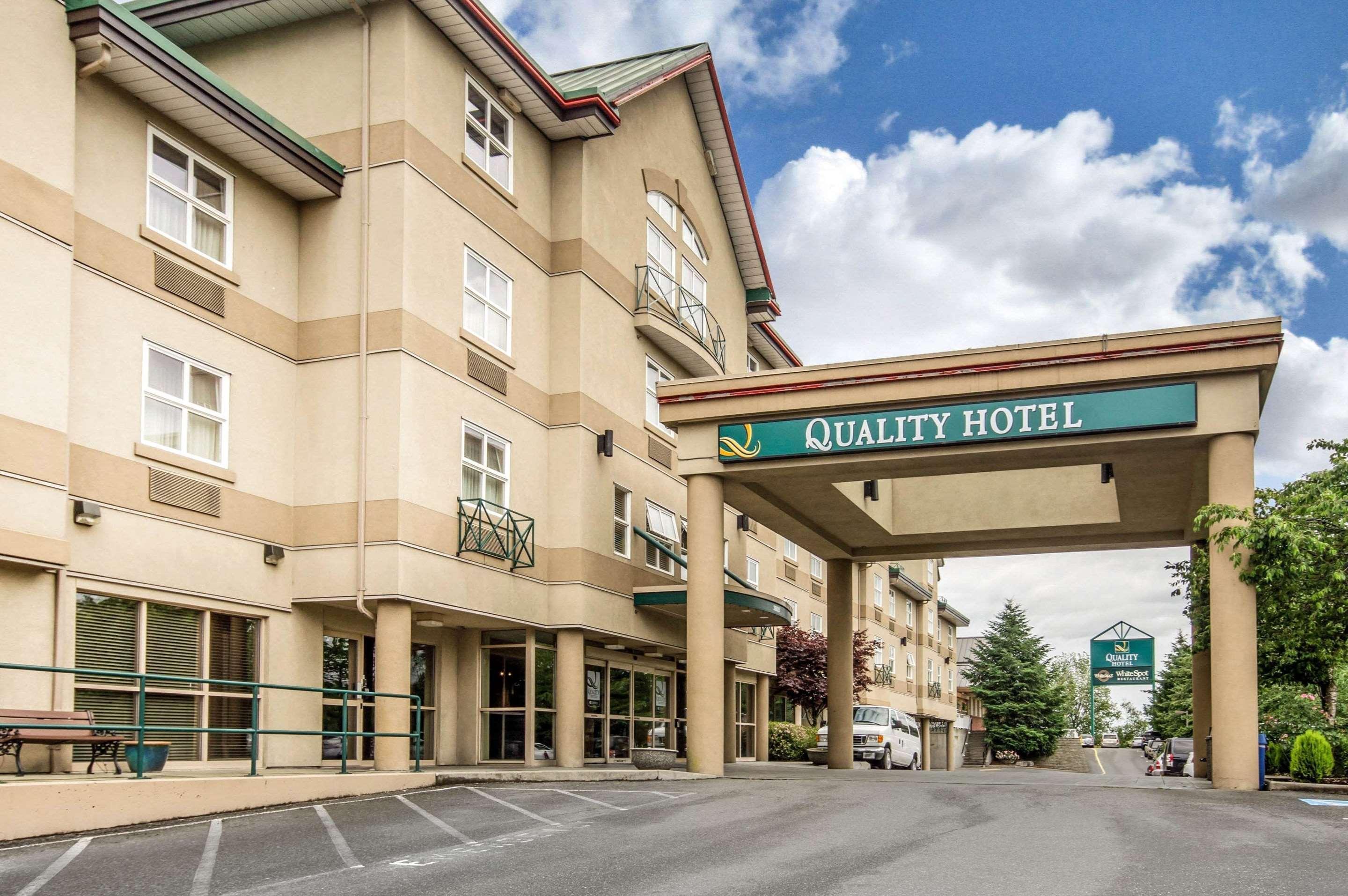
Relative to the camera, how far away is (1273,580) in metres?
19.0

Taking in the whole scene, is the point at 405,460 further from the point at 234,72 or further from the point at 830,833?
the point at 830,833

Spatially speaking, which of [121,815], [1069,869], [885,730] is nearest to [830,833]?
[1069,869]

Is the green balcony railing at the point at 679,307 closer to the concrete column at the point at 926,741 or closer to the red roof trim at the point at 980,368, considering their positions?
the red roof trim at the point at 980,368

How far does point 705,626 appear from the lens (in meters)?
22.9

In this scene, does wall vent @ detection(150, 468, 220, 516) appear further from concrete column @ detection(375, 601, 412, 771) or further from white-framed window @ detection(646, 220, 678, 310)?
white-framed window @ detection(646, 220, 678, 310)

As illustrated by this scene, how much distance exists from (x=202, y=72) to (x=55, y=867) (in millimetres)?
11588

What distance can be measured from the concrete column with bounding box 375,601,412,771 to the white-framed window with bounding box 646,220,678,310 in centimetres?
1121

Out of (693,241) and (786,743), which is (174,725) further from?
(786,743)

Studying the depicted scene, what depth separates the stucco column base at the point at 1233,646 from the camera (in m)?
19.3

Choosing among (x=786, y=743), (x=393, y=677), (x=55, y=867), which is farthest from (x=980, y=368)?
(x=786, y=743)

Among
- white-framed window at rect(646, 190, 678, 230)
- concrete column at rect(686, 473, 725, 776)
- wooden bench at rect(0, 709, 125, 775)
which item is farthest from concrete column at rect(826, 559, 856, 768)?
wooden bench at rect(0, 709, 125, 775)

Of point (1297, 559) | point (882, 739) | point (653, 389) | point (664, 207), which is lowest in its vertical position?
point (882, 739)

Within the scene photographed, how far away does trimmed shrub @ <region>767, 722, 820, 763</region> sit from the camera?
4128cm

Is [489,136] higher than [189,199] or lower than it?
higher
